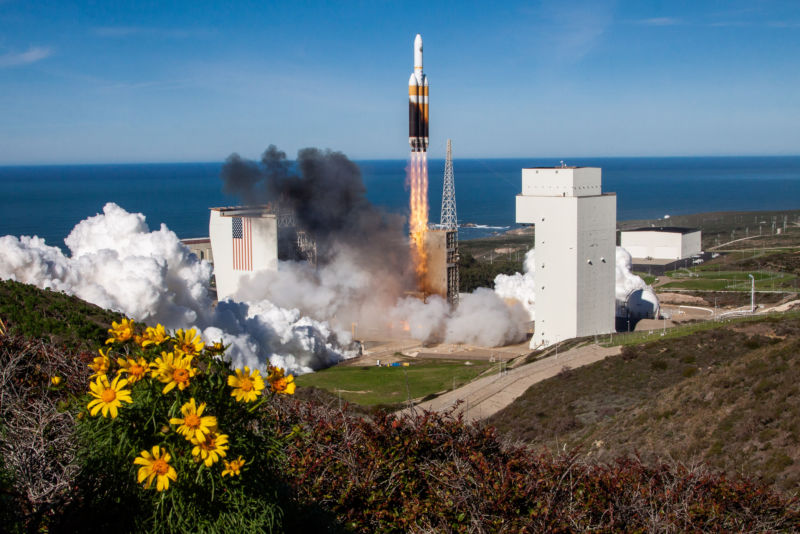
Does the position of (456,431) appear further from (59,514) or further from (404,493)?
(59,514)

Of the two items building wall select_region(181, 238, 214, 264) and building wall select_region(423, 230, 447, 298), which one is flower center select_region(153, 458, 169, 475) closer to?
building wall select_region(423, 230, 447, 298)

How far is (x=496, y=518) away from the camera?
7.50 metres

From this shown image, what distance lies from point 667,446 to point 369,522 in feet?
31.7

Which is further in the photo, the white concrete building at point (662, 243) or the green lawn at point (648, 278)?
the white concrete building at point (662, 243)

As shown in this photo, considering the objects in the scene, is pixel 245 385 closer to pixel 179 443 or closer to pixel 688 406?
pixel 179 443

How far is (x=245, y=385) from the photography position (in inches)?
191

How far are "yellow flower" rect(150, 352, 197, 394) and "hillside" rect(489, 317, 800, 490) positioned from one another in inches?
310

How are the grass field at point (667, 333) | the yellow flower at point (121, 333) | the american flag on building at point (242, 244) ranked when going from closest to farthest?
the yellow flower at point (121, 333), the grass field at point (667, 333), the american flag on building at point (242, 244)

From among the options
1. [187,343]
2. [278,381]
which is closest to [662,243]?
[278,381]

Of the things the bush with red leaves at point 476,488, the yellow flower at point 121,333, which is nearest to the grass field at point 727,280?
the bush with red leaves at point 476,488

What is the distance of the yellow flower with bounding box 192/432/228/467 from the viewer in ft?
15.0

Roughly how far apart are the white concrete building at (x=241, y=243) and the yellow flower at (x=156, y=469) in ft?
117

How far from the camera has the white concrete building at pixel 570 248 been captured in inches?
1324

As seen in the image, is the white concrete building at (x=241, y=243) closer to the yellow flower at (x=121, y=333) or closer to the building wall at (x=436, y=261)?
the building wall at (x=436, y=261)
